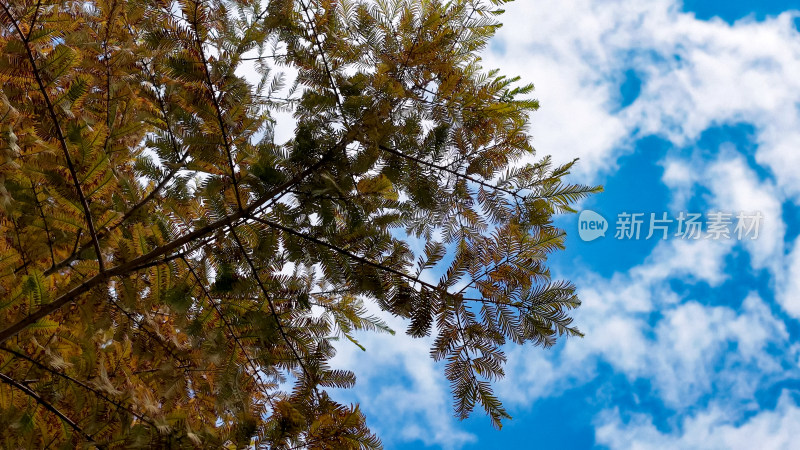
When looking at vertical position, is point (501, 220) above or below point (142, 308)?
above

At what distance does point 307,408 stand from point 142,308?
2.56ft

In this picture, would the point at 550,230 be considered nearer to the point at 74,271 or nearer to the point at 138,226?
the point at 138,226

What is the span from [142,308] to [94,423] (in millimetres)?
497

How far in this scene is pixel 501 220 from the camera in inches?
84.5

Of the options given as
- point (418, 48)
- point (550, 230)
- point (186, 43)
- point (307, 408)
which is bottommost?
point (307, 408)

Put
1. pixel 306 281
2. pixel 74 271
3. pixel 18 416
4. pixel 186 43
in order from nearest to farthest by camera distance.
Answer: pixel 18 416
pixel 186 43
pixel 74 271
pixel 306 281

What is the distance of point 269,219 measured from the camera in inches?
75.5

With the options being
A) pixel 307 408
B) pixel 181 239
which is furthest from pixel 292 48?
pixel 307 408

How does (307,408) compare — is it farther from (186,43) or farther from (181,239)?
(186,43)

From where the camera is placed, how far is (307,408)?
193 cm

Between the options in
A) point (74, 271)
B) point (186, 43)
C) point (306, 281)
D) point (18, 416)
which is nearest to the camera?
point (18, 416)

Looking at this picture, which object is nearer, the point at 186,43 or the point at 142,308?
the point at 186,43

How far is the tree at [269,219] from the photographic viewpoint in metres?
1.82

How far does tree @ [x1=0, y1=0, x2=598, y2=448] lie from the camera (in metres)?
1.82
